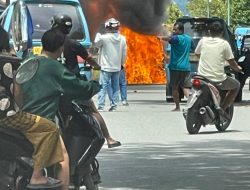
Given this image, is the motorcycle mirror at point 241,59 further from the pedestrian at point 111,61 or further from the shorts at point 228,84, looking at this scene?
the shorts at point 228,84

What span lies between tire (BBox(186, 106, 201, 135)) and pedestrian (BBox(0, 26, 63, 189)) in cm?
708

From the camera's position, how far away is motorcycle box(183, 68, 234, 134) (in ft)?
45.1

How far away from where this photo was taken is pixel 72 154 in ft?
24.4

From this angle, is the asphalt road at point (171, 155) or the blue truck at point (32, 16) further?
the blue truck at point (32, 16)

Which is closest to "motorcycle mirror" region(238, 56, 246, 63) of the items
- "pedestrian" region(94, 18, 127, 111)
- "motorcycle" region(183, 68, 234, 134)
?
"pedestrian" region(94, 18, 127, 111)

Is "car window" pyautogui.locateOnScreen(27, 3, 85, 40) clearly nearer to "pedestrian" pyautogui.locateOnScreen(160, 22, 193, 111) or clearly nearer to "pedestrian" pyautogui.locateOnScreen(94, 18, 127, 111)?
"pedestrian" pyautogui.locateOnScreen(94, 18, 127, 111)

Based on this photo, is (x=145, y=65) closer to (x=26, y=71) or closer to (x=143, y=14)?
(x=143, y=14)

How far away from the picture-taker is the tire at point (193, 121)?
1366 cm

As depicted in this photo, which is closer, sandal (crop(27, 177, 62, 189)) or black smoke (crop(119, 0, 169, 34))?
sandal (crop(27, 177, 62, 189))

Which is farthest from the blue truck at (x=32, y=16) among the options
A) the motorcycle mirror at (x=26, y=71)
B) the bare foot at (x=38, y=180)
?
the bare foot at (x=38, y=180)

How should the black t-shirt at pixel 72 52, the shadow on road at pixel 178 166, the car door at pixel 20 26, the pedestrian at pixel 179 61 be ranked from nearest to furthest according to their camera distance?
the shadow on road at pixel 178 166, the black t-shirt at pixel 72 52, the car door at pixel 20 26, the pedestrian at pixel 179 61

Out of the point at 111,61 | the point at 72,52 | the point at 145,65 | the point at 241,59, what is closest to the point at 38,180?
the point at 72,52

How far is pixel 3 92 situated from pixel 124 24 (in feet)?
6.45

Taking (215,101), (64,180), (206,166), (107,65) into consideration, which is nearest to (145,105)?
(107,65)
